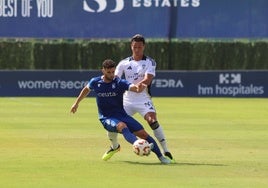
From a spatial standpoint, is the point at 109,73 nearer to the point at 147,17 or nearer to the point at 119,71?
the point at 119,71

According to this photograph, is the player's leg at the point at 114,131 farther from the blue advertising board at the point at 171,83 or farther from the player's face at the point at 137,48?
the blue advertising board at the point at 171,83

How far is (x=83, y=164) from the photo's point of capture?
Answer: 13641 millimetres

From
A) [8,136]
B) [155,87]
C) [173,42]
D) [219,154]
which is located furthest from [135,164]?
[173,42]

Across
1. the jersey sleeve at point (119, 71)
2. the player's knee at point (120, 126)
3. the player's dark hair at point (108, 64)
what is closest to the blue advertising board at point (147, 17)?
the jersey sleeve at point (119, 71)

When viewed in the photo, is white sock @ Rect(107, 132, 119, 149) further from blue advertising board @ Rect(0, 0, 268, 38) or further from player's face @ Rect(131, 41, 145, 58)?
blue advertising board @ Rect(0, 0, 268, 38)

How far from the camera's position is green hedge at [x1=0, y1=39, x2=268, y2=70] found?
40.8 metres

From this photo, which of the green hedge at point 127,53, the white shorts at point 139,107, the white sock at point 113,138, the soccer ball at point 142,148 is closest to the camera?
the soccer ball at point 142,148

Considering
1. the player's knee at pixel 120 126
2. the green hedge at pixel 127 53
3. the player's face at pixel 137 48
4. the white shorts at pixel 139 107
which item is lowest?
the green hedge at pixel 127 53

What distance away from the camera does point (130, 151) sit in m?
16.0

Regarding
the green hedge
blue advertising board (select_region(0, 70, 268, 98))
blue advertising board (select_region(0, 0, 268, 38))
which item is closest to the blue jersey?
blue advertising board (select_region(0, 70, 268, 98))

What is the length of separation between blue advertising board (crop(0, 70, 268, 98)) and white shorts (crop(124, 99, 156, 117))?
61.2 ft

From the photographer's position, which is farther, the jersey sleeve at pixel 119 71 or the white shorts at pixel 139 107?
the jersey sleeve at pixel 119 71

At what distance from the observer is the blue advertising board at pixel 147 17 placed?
36531 mm

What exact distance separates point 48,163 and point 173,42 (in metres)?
27.2
